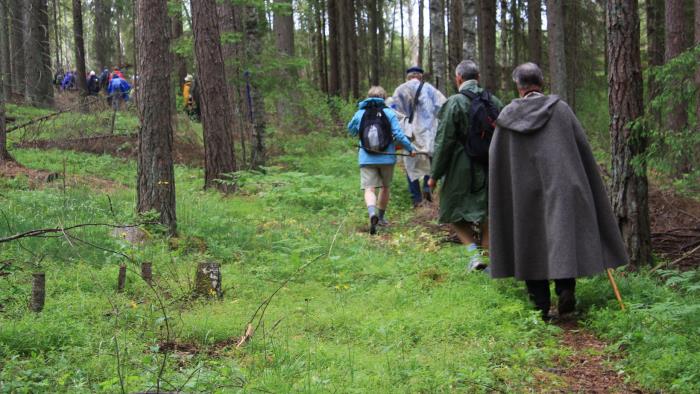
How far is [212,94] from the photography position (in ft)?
39.7

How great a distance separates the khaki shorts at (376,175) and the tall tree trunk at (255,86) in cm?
376

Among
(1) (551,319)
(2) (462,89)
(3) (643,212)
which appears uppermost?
(2) (462,89)

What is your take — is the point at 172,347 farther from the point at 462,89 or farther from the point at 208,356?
the point at 462,89

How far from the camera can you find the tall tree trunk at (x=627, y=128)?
22.5ft

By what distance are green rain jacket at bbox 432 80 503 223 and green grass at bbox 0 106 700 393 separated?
1.74 ft

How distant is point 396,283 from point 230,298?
5.12 feet

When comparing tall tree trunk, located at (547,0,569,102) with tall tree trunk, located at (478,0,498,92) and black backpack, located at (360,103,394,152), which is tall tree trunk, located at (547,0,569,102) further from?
black backpack, located at (360,103,394,152)

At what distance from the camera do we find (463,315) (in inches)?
220

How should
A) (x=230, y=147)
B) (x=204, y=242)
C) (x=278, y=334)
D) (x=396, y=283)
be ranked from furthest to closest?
(x=230, y=147)
(x=204, y=242)
(x=396, y=283)
(x=278, y=334)

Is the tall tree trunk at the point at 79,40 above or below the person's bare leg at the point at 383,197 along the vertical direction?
above

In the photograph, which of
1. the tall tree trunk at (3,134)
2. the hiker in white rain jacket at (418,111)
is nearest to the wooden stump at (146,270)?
the tall tree trunk at (3,134)

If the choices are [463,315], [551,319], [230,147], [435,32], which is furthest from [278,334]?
[435,32]

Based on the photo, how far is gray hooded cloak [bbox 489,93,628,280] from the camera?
5.71 metres

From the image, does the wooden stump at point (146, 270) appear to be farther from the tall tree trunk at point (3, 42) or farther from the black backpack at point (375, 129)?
the tall tree trunk at point (3, 42)
